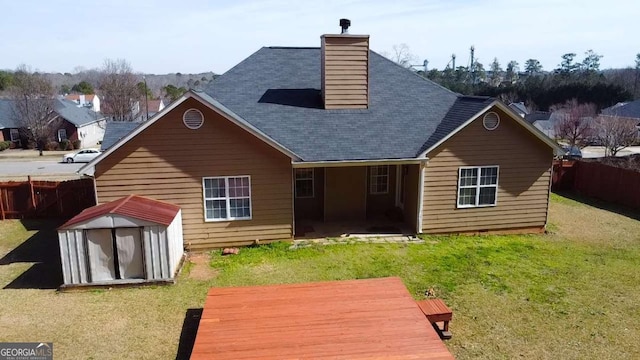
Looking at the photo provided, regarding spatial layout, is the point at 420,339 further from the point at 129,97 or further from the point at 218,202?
the point at 129,97

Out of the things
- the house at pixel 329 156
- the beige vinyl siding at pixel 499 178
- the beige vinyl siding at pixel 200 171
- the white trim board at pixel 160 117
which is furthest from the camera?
the beige vinyl siding at pixel 499 178

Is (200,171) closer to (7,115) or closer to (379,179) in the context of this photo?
(379,179)

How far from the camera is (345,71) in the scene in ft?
50.8

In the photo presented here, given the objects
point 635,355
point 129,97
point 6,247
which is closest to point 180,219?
point 6,247

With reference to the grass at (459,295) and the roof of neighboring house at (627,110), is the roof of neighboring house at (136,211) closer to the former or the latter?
the grass at (459,295)

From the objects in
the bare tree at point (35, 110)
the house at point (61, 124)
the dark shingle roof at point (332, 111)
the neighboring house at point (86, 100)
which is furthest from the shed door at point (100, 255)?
the neighboring house at point (86, 100)

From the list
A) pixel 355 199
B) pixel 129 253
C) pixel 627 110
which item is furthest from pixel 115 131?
pixel 627 110

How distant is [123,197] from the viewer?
12477 mm

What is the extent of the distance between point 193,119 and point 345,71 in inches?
227

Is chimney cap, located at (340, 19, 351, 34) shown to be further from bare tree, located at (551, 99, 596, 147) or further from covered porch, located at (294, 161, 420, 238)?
bare tree, located at (551, 99, 596, 147)

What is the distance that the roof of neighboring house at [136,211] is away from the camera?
34.3ft

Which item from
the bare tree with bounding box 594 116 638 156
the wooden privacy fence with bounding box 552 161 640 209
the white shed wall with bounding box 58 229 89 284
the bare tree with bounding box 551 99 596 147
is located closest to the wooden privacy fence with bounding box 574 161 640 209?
the wooden privacy fence with bounding box 552 161 640 209

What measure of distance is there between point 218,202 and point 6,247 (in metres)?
6.94

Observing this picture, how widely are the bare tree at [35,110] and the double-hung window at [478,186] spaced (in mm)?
39174
